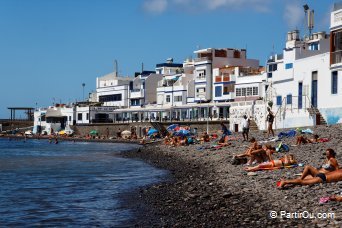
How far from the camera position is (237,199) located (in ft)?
50.6

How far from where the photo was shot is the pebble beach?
481 inches

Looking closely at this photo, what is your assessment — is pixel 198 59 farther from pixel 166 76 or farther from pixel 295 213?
pixel 295 213

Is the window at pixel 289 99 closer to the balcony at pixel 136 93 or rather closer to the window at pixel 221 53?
the window at pixel 221 53

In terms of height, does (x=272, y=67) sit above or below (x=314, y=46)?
below

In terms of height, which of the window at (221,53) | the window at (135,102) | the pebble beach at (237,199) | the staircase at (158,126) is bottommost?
the pebble beach at (237,199)

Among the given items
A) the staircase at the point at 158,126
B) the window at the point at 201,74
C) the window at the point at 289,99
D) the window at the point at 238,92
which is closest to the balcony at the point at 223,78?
the window at the point at 238,92

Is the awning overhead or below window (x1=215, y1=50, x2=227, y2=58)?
below

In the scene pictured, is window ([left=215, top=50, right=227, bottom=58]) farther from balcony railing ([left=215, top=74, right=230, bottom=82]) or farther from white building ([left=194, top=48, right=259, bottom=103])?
balcony railing ([left=215, top=74, right=230, bottom=82])

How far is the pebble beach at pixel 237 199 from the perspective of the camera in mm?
12211

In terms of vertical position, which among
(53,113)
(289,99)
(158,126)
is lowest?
(158,126)

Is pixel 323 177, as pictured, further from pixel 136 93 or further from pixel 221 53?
pixel 136 93

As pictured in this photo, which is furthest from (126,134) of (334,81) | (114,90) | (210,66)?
(334,81)

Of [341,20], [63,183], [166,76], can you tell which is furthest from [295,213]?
[166,76]

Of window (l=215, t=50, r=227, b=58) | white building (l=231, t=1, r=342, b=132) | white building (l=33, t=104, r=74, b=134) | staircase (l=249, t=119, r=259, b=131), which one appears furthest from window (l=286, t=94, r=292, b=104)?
white building (l=33, t=104, r=74, b=134)
